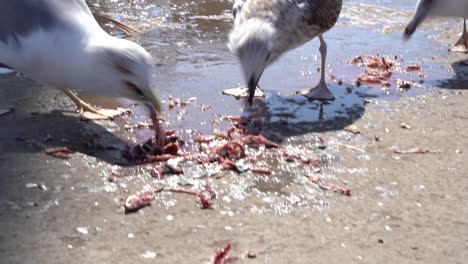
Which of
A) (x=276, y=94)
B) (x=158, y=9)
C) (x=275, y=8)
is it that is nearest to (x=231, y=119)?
(x=276, y=94)

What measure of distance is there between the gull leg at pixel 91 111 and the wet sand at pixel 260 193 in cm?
8

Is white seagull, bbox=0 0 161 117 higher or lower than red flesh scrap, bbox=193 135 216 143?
higher

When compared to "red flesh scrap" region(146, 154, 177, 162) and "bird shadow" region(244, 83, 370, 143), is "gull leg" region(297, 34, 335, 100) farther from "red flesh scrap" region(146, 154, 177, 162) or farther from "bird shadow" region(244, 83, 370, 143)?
"red flesh scrap" region(146, 154, 177, 162)

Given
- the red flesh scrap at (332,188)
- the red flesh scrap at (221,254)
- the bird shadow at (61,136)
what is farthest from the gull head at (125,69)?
the red flesh scrap at (221,254)

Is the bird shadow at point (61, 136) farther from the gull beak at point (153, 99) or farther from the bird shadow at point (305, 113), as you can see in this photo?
the bird shadow at point (305, 113)

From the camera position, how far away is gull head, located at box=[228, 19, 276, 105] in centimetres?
484

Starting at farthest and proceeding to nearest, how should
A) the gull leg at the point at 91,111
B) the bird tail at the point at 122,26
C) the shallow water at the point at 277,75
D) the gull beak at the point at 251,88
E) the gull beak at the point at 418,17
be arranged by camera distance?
the bird tail at the point at 122,26 → the gull beak at the point at 418,17 → the gull beak at the point at 251,88 → the gull leg at the point at 91,111 → the shallow water at the point at 277,75

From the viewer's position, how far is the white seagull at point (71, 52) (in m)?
4.06

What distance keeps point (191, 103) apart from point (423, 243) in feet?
7.56

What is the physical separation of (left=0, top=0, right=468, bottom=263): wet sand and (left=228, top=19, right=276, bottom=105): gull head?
31cm

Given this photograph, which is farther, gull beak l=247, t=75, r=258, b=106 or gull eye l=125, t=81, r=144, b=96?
gull beak l=247, t=75, r=258, b=106

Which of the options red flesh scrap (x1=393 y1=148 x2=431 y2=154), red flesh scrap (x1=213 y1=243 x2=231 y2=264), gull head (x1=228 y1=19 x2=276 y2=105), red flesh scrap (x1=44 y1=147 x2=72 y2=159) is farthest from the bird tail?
red flesh scrap (x1=213 y1=243 x2=231 y2=264)

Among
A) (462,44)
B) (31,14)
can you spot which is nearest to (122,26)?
(31,14)

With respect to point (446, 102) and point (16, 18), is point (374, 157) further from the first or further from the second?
point (16, 18)
